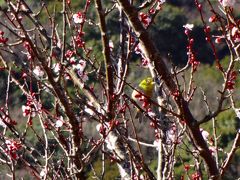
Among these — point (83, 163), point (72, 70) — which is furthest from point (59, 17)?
point (83, 163)

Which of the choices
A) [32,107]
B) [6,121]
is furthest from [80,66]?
[6,121]

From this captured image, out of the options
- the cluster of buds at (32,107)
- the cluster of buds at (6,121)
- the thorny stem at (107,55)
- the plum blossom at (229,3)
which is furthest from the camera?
the cluster of buds at (32,107)

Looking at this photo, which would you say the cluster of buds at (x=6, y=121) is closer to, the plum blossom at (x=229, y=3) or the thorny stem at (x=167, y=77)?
the thorny stem at (x=167, y=77)

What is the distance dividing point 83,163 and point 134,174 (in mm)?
840


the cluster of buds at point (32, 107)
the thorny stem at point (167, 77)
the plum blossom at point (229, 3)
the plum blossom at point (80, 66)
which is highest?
the plum blossom at point (80, 66)

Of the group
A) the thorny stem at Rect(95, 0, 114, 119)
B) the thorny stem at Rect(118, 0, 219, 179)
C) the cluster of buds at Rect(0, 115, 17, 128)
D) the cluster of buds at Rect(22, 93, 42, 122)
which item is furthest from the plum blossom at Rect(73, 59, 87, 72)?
the thorny stem at Rect(118, 0, 219, 179)

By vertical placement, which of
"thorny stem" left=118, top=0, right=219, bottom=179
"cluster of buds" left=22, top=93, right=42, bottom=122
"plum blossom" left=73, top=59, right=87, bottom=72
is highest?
"plum blossom" left=73, top=59, right=87, bottom=72

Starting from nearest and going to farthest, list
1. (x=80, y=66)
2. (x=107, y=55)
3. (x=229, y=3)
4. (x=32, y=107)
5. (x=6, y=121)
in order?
1. (x=107, y=55)
2. (x=229, y=3)
3. (x=6, y=121)
4. (x=32, y=107)
5. (x=80, y=66)

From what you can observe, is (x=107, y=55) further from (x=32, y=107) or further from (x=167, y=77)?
(x=32, y=107)

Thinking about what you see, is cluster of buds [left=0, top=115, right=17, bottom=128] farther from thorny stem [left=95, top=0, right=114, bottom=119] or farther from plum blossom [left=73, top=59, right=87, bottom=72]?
plum blossom [left=73, top=59, right=87, bottom=72]

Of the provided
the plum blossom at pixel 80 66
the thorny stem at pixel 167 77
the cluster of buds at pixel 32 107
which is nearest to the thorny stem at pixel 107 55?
the thorny stem at pixel 167 77

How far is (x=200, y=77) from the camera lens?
57.3 ft

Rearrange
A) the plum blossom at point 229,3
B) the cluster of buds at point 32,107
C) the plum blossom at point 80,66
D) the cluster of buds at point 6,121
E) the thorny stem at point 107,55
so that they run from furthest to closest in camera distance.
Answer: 1. the plum blossom at point 80,66
2. the cluster of buds at point 32,107
3. the cluster of buds at point 6,121
4. the plum blossom at point 229,3
5. the thorny stem at point 107,55

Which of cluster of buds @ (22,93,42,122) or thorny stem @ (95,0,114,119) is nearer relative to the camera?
thorny stem @ (95,0,114,119)
